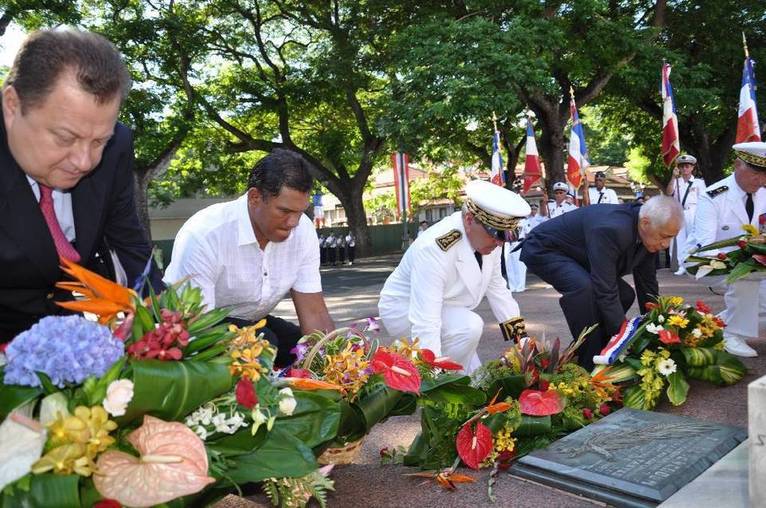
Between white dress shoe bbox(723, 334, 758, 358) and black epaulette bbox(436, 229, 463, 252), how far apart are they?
233cm

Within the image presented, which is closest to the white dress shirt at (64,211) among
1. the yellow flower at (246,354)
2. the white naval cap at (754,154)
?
the yellow flower at (246,354)

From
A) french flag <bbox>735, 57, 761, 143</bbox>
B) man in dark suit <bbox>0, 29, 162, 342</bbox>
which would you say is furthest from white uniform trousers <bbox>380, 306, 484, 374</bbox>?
french flag <bbox>735, 57, 761, 143</bbox>

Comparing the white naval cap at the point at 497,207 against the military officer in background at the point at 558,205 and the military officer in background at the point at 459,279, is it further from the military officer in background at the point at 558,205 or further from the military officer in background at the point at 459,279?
the military officer in background at the point at 558,205

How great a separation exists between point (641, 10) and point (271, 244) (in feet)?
59.9

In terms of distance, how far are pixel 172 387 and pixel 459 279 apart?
2791 mm

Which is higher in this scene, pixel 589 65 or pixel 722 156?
pixel 589 65

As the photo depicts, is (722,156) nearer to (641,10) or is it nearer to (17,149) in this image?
(641,10)

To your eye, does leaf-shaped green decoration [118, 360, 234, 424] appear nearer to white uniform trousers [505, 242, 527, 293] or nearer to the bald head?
the bald head

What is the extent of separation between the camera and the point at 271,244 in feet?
12.1

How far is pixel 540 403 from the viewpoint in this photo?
308cm

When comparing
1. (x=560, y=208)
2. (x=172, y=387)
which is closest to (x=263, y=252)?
(x=172, y=387)

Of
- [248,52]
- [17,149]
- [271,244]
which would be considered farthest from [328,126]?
[17,149]

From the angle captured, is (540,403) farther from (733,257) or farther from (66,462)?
(733,257)

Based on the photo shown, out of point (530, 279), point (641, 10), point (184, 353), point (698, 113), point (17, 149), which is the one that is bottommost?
point (530, 279)
